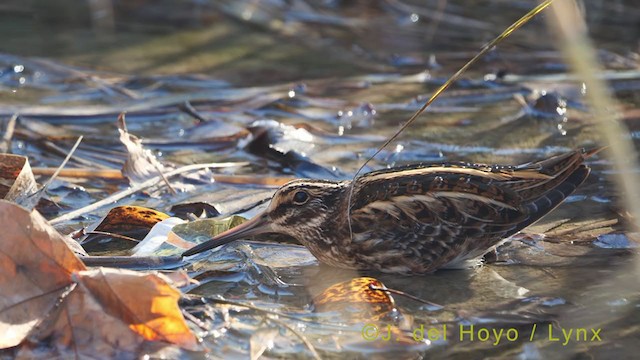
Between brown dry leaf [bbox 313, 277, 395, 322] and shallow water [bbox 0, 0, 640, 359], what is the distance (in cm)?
6

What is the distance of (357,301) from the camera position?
4504 millimetres

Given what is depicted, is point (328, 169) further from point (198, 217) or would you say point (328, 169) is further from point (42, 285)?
point (42, 285)

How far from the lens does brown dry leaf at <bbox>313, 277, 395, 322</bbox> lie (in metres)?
4.44

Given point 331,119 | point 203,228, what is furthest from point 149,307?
point 331,119

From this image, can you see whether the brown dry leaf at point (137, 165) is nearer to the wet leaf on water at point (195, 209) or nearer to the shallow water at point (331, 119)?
the shallow water at point (331, 119)

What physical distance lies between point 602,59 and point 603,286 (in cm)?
466

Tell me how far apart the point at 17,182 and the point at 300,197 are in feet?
4.53

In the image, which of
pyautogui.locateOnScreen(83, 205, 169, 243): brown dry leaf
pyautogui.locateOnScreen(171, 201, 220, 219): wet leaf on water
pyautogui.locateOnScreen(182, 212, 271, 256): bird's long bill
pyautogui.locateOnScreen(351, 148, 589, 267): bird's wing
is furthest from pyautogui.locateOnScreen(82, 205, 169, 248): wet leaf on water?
pyautogui.locateOnScreen(351, 148, 589, 267): bird's wing

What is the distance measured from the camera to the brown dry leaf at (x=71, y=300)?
4.03m

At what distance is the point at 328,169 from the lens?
22.1 ft

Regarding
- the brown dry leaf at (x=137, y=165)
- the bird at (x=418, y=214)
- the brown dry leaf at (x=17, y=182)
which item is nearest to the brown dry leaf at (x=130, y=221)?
the brown dry leaf at (x=17, y=182)

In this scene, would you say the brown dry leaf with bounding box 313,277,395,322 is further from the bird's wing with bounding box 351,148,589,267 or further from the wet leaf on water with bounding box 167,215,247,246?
the wet leaf on water with bounding box 167,215,247,246

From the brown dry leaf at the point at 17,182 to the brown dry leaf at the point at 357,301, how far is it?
5.10 ft

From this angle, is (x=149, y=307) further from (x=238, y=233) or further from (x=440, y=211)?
(x=440, y=211)
